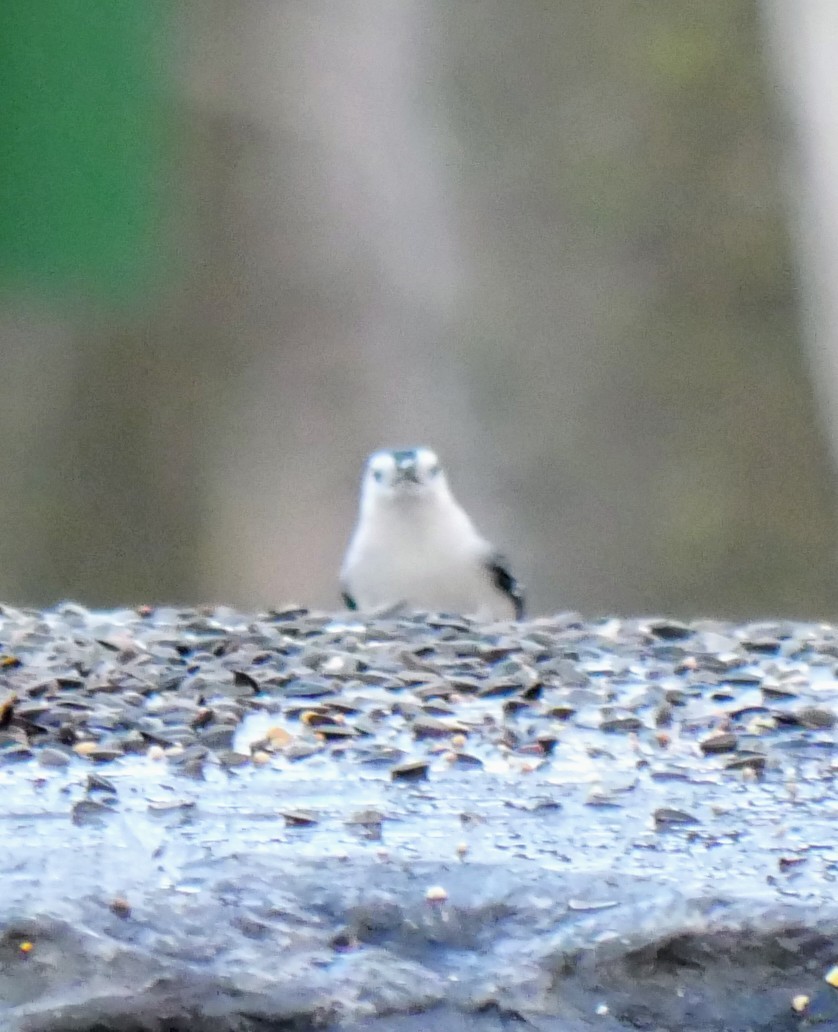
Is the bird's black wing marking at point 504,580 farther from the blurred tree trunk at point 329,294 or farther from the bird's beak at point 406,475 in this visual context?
the blurred tree trunk at point 329,294

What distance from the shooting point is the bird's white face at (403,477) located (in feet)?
15.9

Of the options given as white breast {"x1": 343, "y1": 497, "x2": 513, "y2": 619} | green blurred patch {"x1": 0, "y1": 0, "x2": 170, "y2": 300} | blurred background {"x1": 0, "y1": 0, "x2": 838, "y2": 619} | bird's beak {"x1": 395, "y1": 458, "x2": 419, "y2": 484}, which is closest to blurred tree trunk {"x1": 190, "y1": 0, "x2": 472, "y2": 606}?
blurred background {"x1": 0, "y1": 0, "x2": 838, "y2": 619}

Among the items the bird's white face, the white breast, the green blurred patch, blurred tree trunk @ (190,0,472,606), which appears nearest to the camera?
the white breast

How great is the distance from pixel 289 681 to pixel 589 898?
0.85m

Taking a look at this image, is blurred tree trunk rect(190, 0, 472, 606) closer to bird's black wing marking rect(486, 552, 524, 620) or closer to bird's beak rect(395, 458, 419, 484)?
bird's beak rect(395, 458, 419, 484)

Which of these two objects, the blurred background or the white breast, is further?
the blurred background

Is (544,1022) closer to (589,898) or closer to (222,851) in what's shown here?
(589,898)

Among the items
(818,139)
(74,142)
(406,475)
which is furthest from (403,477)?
(818,139)

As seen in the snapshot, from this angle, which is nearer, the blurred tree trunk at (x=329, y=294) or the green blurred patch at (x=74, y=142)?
the green blurred patch at (x=74, y=142)

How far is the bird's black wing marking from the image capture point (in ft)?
14.8

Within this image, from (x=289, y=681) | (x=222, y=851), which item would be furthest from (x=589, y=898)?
(x=289, y=681)

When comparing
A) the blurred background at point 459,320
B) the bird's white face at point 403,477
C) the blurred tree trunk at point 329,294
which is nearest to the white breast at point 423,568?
the bird's white face at point 403,477

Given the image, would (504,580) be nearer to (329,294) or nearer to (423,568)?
(423,568)

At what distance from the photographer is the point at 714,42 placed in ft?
28.5
